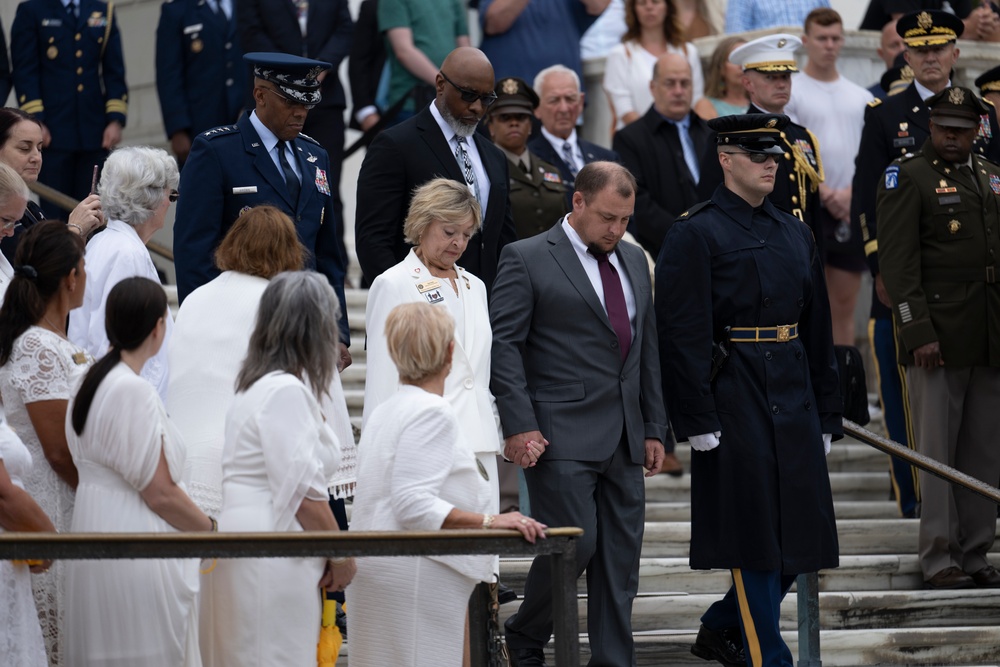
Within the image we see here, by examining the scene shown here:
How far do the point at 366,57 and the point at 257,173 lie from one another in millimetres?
4062

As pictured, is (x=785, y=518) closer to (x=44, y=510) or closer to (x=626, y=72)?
(x=44, y=510)

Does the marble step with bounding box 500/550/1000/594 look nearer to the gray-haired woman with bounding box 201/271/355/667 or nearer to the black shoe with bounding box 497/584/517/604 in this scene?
the black shoe with bounding box 497/584/517/604

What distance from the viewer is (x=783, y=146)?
7.82m

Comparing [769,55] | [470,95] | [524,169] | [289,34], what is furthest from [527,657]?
[289,34]

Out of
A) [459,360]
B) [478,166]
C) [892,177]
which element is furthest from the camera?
[892,177]

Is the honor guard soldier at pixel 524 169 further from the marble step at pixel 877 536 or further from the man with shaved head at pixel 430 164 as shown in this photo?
the marble step at pixel 877 536

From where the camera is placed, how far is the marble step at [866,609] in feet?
22.9

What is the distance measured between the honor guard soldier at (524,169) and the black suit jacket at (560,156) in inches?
13.9

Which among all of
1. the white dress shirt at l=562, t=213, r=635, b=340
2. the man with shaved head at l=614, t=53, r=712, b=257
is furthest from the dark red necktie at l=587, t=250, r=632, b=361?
the man with shaved head at l=614, t=53, r=712, b=257

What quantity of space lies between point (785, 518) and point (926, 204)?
6.99 feet

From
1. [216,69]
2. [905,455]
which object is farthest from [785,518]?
[216,69]

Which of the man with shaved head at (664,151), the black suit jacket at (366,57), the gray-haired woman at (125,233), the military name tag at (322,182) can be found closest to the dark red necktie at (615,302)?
the military name tag at (322,182)

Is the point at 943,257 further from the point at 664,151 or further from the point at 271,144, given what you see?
the point at 271,144

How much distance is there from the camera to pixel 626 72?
10.3 m
